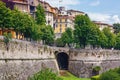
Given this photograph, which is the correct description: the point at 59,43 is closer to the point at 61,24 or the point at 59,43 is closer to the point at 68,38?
the point at 68,38

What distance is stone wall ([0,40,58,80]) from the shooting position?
49719 millimetres

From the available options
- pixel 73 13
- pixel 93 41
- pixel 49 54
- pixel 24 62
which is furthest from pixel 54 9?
pixel 24 62

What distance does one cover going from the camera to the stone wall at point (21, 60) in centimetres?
4972

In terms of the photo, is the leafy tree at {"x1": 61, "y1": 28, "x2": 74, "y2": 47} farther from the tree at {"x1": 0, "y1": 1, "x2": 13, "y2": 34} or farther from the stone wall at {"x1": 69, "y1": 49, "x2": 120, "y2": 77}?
the tree at {"x1": 0, "y1": 1, "x2": 13, "y2": 34}

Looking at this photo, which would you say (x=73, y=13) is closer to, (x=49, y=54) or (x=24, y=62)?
(x=49, y=54)

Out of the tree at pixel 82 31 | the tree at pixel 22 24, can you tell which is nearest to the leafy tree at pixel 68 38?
the tree at pixel 82 31

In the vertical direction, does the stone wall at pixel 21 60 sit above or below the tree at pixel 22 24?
below

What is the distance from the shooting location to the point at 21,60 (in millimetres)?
56500

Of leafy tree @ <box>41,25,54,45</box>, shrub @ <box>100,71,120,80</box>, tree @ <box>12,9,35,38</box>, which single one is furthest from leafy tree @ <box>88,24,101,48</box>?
shrub @ <box>100,71,120,80</box>

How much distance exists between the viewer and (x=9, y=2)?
106m

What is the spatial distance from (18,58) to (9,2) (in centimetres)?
5329

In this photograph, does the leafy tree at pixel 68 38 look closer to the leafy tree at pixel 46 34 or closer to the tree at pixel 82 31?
the tree at pixel 82 31

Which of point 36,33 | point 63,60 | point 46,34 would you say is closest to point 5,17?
point 36,33

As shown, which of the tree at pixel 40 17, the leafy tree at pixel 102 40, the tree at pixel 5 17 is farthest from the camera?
the leafy tree at pixel 102 40
